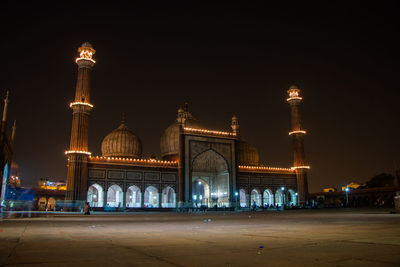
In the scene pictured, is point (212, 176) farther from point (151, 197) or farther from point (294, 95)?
point (294, 95)

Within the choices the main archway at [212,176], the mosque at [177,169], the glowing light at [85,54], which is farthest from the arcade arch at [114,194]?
the glowing light at [85,54]

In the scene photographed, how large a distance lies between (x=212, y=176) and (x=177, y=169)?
670cm

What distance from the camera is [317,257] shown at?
3.73m

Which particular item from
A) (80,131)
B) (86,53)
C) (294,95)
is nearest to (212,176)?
(294,95)

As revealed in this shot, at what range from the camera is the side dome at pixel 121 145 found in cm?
4319

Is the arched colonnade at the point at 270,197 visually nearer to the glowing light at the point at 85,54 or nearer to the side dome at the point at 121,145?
the side dome at the point at 121,145

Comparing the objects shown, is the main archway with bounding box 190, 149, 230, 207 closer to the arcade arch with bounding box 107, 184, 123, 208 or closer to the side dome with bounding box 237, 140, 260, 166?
the side dome with bounding box 237, 140, 260, 166

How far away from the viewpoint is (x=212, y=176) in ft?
147

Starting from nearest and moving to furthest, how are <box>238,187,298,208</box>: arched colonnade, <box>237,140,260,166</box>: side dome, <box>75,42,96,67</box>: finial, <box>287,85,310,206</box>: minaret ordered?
1. <box>75,42,96,67</box>: finial
2. <box>238,187,298,208</box>: arched colonnade
3. <box>287,85,310,206</box>: minaret
4. <box>237,140,260,166</box>: side dome

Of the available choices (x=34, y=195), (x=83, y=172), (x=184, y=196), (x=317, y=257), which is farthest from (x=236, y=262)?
(x=34, y=195)

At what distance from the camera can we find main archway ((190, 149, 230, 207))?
43000 mm

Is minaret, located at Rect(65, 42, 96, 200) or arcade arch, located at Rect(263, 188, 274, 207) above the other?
minaret, located at Rect(65, 42, 96, 200)

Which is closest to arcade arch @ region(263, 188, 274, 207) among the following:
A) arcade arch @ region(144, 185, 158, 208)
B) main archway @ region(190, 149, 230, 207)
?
main archway @ region(190, 149, 230, 207)

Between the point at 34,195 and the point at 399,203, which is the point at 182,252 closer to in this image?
the point at 399,203
